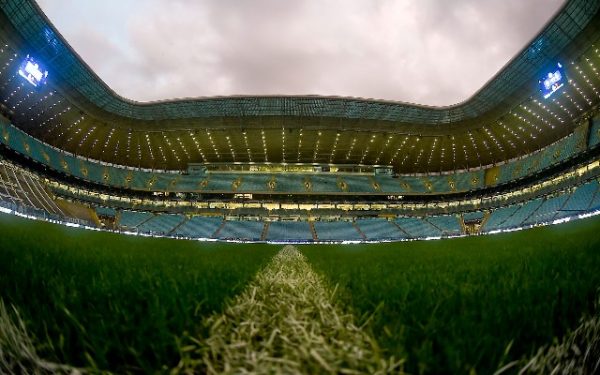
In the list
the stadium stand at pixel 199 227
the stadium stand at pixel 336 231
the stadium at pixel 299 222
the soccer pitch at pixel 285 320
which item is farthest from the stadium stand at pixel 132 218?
the soccer pitch at pixel 285 320

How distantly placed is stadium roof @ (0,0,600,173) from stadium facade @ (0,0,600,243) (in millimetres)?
178

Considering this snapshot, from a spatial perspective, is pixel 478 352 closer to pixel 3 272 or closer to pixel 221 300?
pixel 221 300

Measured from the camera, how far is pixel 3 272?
215 cm

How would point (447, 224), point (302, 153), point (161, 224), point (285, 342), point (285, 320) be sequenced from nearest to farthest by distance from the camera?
point (285, 342), point (285, 320), point (161, 224), point (447, 224), point (302, 153)

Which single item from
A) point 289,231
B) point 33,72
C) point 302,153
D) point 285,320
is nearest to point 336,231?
point 289,231

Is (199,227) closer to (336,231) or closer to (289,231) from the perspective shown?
(289,231)

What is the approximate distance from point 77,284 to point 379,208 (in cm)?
5221

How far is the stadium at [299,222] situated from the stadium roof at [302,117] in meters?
0.24

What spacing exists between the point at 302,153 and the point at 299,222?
10.8 meters

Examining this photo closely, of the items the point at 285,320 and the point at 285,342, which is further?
the point at 285,320

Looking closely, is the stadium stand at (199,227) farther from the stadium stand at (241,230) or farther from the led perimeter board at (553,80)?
the led perimeter board at (553,80)

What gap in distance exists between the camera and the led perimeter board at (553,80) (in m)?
33.1

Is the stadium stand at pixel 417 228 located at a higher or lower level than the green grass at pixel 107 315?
higher

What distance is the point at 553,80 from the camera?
3362 centimetres
